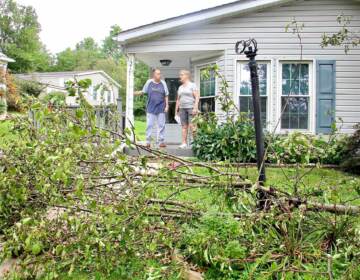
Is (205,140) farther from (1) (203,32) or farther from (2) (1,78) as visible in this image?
(2) (1,78)

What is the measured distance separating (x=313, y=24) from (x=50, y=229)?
8.03 metres

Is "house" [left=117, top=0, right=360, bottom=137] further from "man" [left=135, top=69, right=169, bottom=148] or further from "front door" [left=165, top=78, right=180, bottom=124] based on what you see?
"front door" [left=165, top=78, right=180, bottom=124]

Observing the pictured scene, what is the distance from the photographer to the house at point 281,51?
848cm

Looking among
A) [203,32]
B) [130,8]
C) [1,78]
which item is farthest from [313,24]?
[130,8]

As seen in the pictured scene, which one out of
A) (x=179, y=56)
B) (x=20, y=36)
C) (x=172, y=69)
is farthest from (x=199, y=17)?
(x=20, y=36)

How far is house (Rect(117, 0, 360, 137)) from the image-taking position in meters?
8.48

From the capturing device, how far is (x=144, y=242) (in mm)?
2520

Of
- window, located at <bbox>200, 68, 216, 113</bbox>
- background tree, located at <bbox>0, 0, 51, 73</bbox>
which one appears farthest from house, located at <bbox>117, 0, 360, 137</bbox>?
background tree, located at <bbox>0, 0, 51, 73</bbox>

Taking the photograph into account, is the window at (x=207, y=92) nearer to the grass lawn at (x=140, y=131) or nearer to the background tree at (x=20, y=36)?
the grass lawn at (x=140, y=131)

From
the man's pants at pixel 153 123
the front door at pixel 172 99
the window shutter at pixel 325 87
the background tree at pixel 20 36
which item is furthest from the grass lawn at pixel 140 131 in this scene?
the background tree at pixel 20 36

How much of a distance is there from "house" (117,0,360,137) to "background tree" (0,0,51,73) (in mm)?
33610

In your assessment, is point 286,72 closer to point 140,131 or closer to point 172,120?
point 172,120

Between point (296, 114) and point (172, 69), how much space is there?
444 cm

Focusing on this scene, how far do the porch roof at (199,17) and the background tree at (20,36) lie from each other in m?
33.2
